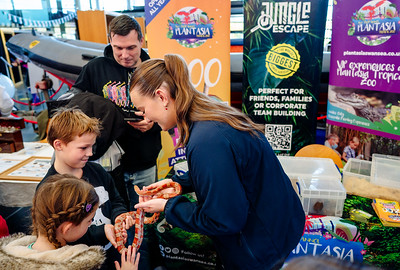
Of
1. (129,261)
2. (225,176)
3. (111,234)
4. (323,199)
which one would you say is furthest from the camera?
(323,199)

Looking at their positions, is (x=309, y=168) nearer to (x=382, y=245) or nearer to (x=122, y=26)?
(x=382, y=245)

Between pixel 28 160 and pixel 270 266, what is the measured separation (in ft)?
7.00

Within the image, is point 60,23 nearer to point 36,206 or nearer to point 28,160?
point 28,160

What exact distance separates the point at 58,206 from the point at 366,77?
2.41 meters

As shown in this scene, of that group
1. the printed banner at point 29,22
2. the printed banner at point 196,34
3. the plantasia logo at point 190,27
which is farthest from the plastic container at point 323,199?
the printed banner at point 29,22

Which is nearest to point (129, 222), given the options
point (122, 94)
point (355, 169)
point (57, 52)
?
point (122, 94)

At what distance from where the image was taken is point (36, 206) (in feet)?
3.90

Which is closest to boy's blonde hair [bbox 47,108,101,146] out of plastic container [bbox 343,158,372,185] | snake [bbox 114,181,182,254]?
snake [bbox 114,181,182,254]

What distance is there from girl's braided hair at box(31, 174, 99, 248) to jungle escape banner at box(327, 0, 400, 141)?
7.44 feet

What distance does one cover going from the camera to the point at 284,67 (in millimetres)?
2811

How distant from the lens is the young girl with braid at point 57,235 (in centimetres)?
106

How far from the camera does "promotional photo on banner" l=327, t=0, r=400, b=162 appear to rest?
232 cm

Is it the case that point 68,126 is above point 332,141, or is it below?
above

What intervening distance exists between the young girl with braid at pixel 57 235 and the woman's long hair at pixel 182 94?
1.58ft
